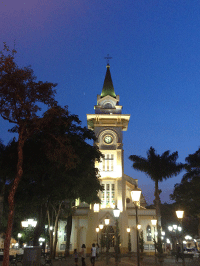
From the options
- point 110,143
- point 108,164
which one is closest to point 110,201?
point 108,164

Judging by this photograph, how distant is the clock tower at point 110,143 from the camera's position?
40.9 m

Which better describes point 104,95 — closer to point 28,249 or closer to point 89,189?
point 89,189

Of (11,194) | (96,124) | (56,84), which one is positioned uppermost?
(96,124)

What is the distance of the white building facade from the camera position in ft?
130

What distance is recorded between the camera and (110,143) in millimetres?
43594

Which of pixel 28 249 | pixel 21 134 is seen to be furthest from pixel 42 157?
pixel 28 249

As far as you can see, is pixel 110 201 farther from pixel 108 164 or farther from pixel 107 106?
pixel 107 106

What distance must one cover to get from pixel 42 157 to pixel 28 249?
633 centimetres

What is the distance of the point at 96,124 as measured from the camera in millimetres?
44625

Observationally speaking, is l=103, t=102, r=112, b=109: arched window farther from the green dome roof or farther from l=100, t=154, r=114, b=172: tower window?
l=100, t=154, r=114, b=172: tower window

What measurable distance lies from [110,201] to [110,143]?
27.6 ft

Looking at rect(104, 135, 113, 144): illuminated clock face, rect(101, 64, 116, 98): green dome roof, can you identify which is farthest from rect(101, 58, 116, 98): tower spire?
rect(104, 135, 113, 144): illuminated clock face

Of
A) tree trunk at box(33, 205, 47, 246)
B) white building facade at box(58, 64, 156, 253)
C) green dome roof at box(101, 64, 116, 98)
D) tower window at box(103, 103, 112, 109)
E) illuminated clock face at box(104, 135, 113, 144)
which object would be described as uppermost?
green dome roof at box(101, 64, 116, 98)

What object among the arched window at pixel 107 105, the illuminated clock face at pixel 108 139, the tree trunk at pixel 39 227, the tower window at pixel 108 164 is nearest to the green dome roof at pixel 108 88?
the arched window at pixel 107 105
